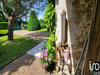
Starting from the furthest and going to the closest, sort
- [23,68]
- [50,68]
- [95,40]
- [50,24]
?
[23,68], [50,68], [50,24], [95,40]

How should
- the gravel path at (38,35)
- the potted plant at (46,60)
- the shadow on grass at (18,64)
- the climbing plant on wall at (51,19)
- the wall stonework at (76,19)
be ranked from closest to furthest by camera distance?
the wall stonework at (76,19) → the climbing plant on wall at (51,19) → the potted plant at (46,60) → the shadow on grass at (18,64) → the gravel path at (38,35)

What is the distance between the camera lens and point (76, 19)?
6.36 feet

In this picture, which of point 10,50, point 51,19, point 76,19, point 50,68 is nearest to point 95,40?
point 76,19

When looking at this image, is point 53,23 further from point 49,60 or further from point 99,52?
point 99,52

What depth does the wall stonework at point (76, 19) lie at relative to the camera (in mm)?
1890

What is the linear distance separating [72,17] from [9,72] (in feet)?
11.8

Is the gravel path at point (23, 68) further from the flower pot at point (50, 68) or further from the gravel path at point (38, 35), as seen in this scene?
the gravel path at point (38, 35)

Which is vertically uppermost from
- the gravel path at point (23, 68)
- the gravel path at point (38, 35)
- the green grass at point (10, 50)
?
the gravel path at point (38, 35)

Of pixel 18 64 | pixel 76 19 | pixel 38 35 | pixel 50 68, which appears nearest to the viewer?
pixel 76 19

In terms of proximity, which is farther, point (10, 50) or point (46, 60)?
point (10, 50)

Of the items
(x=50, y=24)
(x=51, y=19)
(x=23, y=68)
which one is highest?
(x=51, y=19)

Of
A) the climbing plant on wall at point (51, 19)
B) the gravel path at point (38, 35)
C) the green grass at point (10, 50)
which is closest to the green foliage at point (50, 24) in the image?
the climbing plant on wall at point (51, 19)

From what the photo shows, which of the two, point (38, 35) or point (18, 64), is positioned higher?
point (38, 35)

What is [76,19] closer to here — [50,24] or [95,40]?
[50,24]
